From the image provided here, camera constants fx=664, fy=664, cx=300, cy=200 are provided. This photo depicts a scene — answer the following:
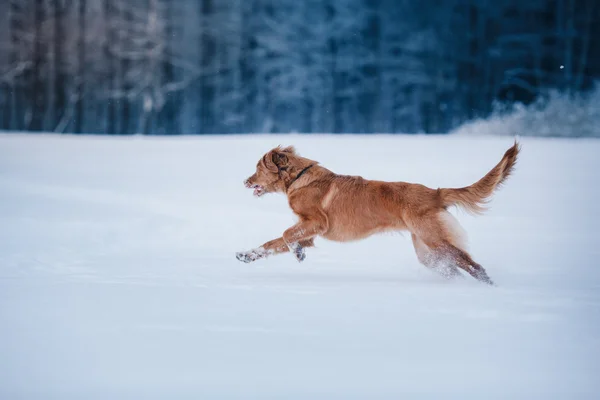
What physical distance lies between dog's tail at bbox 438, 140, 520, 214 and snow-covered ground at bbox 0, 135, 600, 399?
0.58m

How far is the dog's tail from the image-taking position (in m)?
4.88

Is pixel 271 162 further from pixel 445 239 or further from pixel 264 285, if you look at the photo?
pixel 445 239

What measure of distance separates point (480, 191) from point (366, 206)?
2.79ft

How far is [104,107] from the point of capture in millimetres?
9398

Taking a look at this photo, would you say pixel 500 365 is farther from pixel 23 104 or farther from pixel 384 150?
pixel 23 104

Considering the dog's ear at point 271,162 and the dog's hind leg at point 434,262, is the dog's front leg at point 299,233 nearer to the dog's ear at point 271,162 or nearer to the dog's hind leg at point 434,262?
the dog's ear at point 271,162

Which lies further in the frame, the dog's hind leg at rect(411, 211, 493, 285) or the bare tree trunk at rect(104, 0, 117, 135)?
the bare tree trunk at rect(104, 0, 117, 135)

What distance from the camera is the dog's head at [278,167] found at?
17.5ft

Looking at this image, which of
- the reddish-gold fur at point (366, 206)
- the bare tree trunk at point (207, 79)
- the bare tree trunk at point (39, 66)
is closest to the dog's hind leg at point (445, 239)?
the reddish-gold fur at point (366, 206)

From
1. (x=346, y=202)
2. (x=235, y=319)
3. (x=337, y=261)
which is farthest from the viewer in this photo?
(x=337, y=261)

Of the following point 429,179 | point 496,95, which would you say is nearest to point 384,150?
point 429,179

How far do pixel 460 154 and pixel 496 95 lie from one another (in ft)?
3.09

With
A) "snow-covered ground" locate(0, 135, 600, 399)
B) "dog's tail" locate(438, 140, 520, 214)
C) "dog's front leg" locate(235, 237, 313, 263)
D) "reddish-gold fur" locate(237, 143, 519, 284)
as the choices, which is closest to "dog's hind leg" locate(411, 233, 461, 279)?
"reddish-gold fur" locate(237, 143, 519, 284)

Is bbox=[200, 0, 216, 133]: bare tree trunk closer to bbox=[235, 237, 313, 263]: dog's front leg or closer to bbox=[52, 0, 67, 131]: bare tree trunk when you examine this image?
bbox=[52, 0, 67, 131]: bare tree trunk
